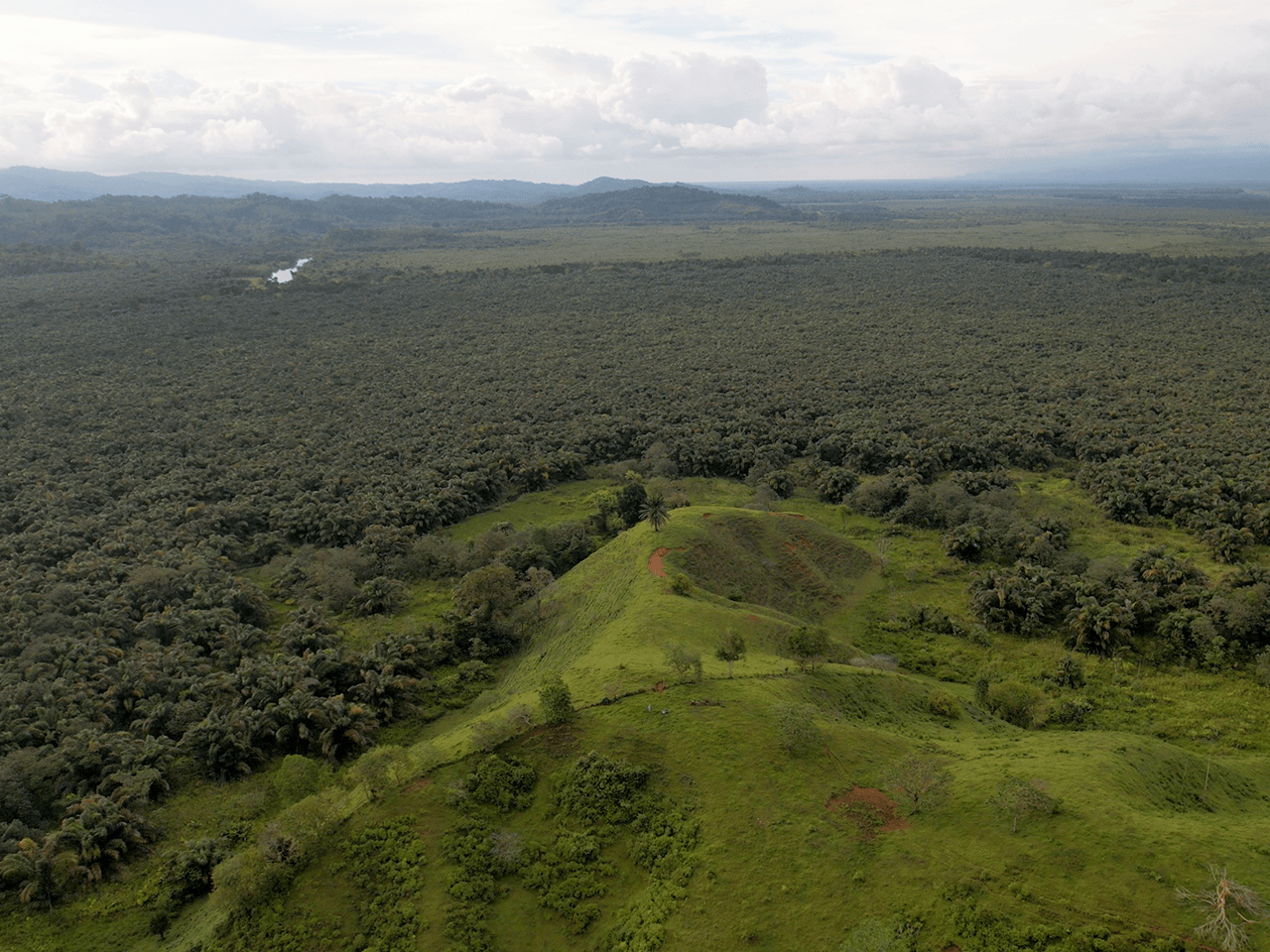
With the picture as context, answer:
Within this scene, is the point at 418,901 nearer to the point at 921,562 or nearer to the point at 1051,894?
the point at 1051,894

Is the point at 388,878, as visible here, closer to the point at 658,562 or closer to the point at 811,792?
the point at 811,792

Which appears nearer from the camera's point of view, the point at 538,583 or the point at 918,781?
the point at 918,781

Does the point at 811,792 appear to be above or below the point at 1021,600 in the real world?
above

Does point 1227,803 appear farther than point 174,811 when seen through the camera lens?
No

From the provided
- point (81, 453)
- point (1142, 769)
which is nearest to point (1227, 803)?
point (1142, 769)

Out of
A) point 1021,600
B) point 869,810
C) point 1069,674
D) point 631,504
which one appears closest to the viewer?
point 869,810

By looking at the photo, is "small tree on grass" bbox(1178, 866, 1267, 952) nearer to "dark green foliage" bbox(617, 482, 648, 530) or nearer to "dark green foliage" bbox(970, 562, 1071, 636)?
"dark green foliage" bbox(970, 562, 1071, 636)

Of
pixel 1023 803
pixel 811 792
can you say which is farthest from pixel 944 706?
pixel 811 792
